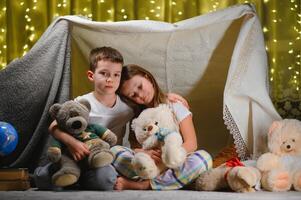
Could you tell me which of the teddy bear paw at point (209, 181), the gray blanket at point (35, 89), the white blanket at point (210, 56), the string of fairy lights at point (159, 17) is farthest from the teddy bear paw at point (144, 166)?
the string of fairy lights at point (159, 17)

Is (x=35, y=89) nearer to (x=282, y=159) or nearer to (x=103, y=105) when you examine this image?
(x=103, y=105)

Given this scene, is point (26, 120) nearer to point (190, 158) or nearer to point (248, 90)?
point (190, 158)

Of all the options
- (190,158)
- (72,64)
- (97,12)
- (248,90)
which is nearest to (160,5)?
(97,12)

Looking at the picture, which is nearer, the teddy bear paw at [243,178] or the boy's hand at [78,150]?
the teddy bear paw at [243,178]

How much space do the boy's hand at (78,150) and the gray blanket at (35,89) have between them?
0.38 m

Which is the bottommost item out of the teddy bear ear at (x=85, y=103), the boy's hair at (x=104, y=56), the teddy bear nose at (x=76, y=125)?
the teddy bear nose at (x=76, y=125)

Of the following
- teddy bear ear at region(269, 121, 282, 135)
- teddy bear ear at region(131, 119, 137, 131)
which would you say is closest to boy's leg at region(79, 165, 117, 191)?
teddy bear ear at region(131, 119, 137, 131)

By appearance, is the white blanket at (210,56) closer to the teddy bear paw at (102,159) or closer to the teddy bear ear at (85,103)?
the teddy bear ear at (85,103)

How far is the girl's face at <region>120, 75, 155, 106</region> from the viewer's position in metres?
2.11

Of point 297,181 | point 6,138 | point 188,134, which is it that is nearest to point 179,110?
point 188,134

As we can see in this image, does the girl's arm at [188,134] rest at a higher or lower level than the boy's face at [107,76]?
lower

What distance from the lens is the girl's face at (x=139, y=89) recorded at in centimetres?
211

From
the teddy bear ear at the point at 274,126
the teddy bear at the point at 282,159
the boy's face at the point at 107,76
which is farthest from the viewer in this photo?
the boy's face at the point at 107,76

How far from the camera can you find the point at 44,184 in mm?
1896
